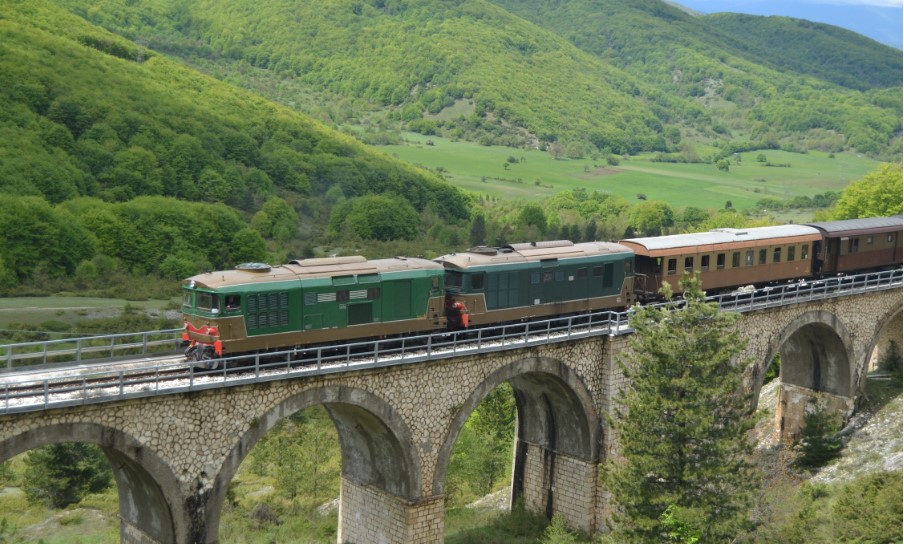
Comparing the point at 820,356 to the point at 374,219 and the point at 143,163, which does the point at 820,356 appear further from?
the point at 143,163

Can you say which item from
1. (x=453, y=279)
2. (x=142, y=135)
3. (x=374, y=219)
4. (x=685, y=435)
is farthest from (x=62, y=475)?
(x=142, y=135)

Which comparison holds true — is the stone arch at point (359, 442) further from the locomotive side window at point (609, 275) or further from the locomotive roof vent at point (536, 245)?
the locomotive side window at point (609, 275)

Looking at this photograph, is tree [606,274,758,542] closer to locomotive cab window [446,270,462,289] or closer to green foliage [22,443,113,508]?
locomotive cab window [446,270,462,289]

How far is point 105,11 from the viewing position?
196 m

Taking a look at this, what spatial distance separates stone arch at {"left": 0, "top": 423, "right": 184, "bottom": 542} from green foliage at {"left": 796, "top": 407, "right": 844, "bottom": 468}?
33497 millimetres

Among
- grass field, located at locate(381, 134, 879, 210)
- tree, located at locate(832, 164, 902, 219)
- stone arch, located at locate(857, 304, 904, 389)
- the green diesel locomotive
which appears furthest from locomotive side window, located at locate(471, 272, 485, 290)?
grass field, located at locate(381, 134, 879, 210)

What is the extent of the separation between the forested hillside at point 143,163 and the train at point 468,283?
49253mm

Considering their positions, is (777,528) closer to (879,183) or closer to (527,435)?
(527,435)

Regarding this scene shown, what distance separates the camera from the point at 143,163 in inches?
4006

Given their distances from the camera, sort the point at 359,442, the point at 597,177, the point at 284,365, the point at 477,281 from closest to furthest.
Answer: the point at 284,365, the point at 359,442, the point at 477,281, the point at 597,177

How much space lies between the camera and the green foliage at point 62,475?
4656 cm

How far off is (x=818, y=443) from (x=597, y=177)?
12190cm

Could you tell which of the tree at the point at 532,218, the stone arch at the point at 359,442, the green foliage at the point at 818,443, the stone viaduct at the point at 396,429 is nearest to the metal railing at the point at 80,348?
the stone viaduct at the point at 396,429

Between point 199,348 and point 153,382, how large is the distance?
7.89ft
